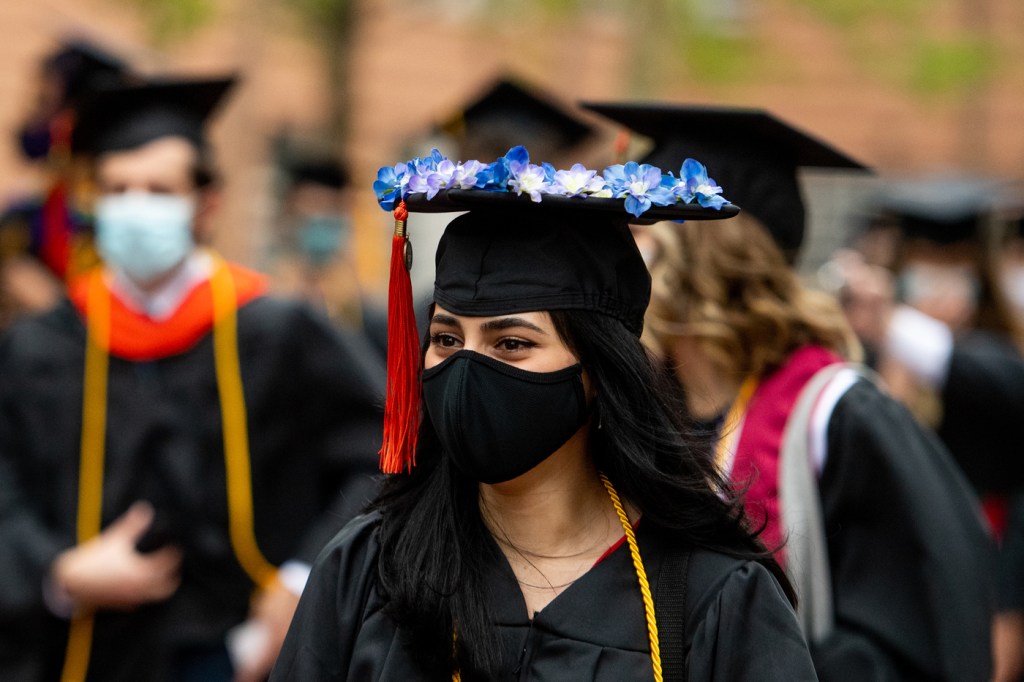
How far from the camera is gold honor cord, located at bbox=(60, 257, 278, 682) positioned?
4855 mm

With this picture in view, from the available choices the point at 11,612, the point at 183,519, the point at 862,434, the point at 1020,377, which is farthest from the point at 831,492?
the point at 1020,377

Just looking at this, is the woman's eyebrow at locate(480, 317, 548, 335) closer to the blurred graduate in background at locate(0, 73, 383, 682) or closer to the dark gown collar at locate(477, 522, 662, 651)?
the dark gown collar at locate(477, 522, 662, 651)

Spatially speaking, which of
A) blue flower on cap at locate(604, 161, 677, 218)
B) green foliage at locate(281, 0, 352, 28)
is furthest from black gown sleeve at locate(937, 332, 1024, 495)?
green foliage at locate(281, 0, 352, 28)

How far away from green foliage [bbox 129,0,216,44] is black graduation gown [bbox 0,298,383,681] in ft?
22.4

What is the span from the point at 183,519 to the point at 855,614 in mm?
2241

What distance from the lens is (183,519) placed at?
16.0 feet

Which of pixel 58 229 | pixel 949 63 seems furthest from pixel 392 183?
pixel 949 63

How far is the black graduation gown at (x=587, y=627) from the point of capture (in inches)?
107

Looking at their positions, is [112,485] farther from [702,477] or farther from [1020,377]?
[1020,377]

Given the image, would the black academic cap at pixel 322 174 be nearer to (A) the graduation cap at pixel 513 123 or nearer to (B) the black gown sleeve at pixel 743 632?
(A) the graduation cap at pixel 513 123

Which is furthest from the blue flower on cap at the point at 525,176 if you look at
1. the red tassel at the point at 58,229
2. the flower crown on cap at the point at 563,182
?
the red tassel at the point at 58,229

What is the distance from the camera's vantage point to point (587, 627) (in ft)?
9.16

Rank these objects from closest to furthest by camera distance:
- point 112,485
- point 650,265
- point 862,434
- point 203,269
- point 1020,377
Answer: point 862,434 → point 650,265 → point 112,485 → point 203,269 → point 1020,377

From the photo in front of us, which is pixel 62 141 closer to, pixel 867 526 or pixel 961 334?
pixel 867 526
